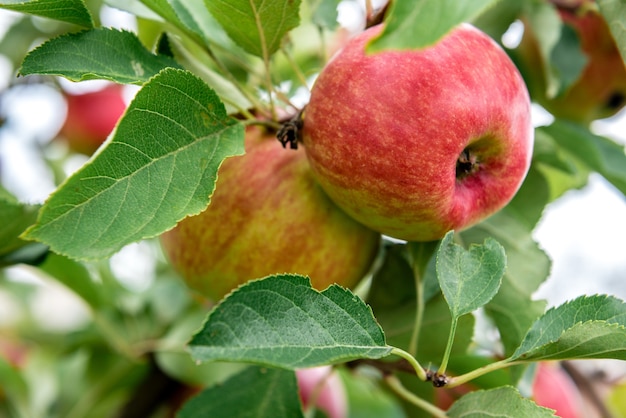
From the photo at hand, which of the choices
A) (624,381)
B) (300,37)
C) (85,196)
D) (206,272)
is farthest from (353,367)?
(624,381)

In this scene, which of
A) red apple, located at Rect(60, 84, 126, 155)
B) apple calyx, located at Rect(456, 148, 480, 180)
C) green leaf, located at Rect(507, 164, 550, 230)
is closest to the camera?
apple calyx, located at Rect(456, 148, 480, 180)

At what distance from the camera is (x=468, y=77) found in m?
0.59

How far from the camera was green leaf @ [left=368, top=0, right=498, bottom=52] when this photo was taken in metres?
0.39

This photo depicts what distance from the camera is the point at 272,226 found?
0.72 metres

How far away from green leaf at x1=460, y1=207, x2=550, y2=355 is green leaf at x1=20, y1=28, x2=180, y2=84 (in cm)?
42

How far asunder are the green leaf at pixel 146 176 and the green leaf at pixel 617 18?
15.9 inches

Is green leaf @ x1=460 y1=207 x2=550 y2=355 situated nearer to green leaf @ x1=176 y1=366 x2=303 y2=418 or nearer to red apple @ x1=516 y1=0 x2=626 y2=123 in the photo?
green leaf @ x1=176 y1=366 x2=303 y2=418

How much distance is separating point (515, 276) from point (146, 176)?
450 millimetres

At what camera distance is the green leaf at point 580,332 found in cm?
52

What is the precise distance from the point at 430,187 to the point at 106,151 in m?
0.28

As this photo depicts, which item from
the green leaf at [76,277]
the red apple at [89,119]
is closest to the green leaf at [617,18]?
the green leaf at [76,277]

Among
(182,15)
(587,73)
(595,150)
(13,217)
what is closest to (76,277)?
(13,217)

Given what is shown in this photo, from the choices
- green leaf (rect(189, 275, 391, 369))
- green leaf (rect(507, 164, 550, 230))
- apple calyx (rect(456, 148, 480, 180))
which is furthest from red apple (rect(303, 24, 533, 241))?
green leaf (rect(507, 164, 550, 230))

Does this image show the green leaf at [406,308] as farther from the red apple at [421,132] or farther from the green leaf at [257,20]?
the green leaf at [257,20]
